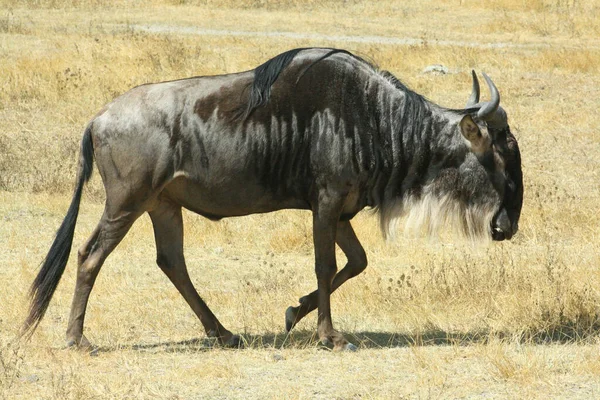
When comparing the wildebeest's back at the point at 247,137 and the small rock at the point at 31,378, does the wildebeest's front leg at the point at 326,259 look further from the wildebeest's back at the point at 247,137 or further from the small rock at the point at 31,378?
the small rock at the point at 31,378

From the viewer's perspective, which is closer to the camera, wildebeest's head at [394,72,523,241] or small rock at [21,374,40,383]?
small rock at [21,374,40,383]

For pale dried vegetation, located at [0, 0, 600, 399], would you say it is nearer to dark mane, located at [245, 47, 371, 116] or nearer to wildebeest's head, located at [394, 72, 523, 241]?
wildebeest's head, located at [394, 72, 523, 241]

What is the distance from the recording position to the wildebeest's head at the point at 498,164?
7.11 m

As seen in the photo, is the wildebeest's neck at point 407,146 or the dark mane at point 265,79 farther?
the wildebeest's neck at point 407,146

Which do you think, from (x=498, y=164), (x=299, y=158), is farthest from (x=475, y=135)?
(x=299, y=158)

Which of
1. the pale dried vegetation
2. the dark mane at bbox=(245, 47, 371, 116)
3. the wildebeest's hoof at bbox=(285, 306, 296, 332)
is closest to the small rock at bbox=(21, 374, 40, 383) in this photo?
the pale dried vegetation

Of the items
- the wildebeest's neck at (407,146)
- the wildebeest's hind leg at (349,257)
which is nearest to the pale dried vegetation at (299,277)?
the wildebeest's hind leg at (349,257)

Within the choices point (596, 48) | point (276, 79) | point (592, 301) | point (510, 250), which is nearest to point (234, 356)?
point (276, 79)

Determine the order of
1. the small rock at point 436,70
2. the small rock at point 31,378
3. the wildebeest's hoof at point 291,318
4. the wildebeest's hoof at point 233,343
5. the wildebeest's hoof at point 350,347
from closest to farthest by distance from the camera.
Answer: the small rock at point 31,378
the wildebeest's hoof at point 350,347
the wildebeest's hoof at point 233,343
the wildebeest's hoof at point 291,318
the small rock at point 436,70

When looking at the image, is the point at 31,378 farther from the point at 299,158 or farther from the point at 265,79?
the point at 265,79

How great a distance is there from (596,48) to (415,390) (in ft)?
53.3

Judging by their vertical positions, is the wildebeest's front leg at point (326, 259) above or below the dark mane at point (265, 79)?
below

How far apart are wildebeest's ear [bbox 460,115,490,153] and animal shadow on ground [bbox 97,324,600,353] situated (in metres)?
1.23

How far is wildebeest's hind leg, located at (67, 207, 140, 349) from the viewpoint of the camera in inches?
273
